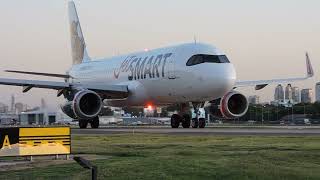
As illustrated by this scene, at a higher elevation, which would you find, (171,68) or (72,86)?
(171,68)

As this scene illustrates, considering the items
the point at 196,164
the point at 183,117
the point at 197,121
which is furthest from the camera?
the point at 183,117

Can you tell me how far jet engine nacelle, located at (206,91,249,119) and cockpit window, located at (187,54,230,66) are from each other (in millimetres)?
2986

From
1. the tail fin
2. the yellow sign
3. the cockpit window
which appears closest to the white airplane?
the cockpit window

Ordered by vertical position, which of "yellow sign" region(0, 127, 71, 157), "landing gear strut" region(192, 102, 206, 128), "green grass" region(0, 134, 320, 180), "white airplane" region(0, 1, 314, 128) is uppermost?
"white airplane" region(0, 1, 314, 128)

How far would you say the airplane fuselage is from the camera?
103 feet

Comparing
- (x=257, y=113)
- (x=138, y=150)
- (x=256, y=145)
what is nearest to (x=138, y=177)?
(x=138, y=150)

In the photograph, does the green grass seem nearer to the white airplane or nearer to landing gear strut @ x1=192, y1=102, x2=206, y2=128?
the white airplane

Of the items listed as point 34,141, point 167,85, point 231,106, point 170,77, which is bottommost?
point 34,141

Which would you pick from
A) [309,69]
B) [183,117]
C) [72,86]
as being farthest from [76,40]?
[309,69]

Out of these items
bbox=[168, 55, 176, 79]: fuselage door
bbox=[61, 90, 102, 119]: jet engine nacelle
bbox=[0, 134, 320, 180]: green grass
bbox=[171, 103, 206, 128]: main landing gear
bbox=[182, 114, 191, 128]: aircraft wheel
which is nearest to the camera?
bbox=[0, 134, 320, 180]: green grass

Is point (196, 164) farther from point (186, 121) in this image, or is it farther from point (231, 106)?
point (186, 121)

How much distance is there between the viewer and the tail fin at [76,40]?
5009 cm

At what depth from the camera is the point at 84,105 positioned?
3519 cm

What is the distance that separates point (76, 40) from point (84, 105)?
56.7 ft
